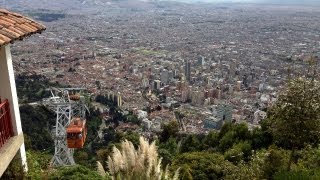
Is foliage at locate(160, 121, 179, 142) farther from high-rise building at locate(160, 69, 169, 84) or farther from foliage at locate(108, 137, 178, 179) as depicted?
high-rise building at locate(160, 69, 169, 84)

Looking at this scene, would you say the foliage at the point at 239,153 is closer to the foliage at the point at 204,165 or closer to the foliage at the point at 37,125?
the foliage at the point at 204,165

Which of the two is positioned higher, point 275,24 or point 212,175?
point 212,175

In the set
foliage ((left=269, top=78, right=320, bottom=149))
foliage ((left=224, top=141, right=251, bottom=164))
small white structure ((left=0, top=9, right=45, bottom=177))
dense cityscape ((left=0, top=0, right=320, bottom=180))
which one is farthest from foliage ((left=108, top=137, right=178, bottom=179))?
foliage ((left=224, top=141, right=251, bottom=164))

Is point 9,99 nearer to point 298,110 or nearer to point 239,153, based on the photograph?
point 298,110

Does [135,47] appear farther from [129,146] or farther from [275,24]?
[129,146]

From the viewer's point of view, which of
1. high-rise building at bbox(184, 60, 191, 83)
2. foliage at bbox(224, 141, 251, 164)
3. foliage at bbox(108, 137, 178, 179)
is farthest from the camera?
high-rise building at bbox(184, 60, 191, 83)

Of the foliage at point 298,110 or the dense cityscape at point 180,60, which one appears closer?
the foliage at point 298,110

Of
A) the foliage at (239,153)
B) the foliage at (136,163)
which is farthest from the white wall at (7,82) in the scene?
the foliage at (239,153)

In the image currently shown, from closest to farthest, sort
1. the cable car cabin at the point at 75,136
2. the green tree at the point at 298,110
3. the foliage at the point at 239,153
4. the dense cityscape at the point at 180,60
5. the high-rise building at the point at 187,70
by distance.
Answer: the green tree at the point at 298,110, the cable car cabin at the point at 75,136, the foliage at the point at 239,153, the dense cityscape at the point at 180,60, the high-rise building at the point at 187,70

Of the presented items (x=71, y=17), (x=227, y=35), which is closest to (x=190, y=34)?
(x=227, y=35)
